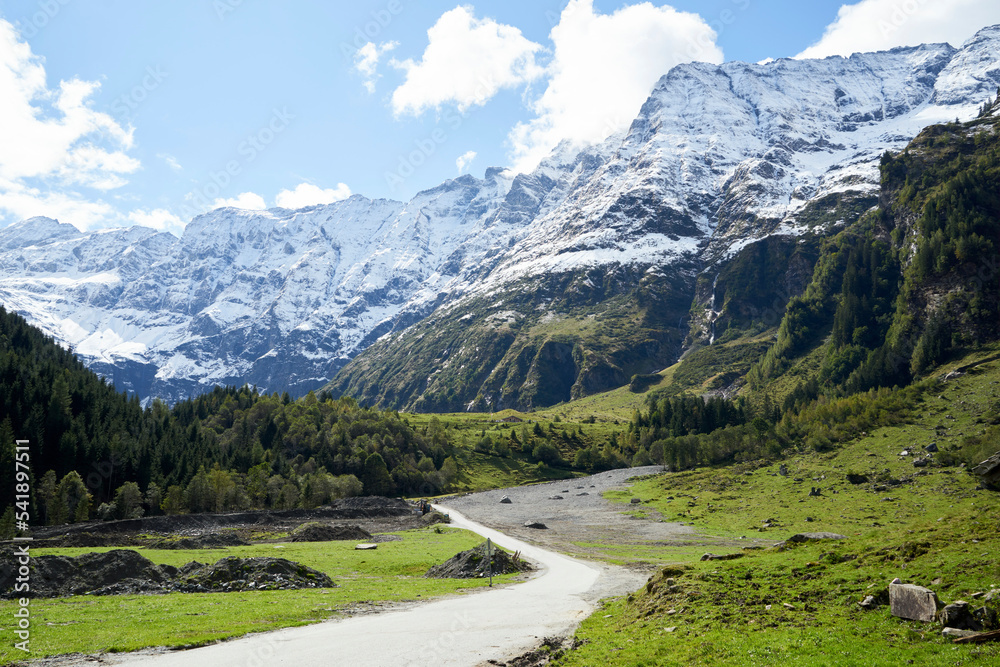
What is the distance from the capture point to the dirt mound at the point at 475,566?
50228mm

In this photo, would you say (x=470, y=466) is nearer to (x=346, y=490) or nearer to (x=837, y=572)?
(x=346, y=490)

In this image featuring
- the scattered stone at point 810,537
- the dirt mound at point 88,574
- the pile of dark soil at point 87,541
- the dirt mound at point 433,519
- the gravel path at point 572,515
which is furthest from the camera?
the dirt mound at point 433,519

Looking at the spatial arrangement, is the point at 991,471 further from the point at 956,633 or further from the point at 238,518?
the point at 238,518

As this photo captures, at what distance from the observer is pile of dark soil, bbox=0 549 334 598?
38.5 metres

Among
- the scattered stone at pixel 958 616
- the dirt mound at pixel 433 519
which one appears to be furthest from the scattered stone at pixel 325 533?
the scattered stone at pixel 958 616

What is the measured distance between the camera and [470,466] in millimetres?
195750

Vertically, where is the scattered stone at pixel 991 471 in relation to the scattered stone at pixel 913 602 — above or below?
above

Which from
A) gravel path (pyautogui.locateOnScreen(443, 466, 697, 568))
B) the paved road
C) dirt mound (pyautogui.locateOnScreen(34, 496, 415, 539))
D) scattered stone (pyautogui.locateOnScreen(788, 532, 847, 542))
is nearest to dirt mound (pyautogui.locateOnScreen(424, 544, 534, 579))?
the paved road

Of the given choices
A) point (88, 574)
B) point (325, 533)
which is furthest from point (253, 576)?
point (325, 533)

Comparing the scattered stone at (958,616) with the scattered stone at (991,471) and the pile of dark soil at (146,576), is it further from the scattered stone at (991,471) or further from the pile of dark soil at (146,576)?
the pile of dark soil at (146,576)

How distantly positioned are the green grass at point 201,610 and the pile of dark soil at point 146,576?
2.01m

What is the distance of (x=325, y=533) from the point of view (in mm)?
80938

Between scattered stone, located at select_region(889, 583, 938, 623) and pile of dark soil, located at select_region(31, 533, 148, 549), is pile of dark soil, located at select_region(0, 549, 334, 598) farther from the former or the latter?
scattered stone, located at select_region(889, 583, 938, 623)

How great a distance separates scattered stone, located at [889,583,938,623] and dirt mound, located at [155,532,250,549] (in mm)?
70285
